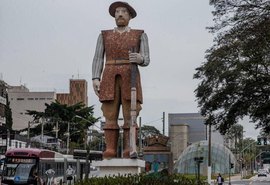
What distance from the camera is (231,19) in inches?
915

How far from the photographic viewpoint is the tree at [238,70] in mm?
21984

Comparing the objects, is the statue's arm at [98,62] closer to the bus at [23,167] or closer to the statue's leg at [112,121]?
the statue's leg at [112,121]

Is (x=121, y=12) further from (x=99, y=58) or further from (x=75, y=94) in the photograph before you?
(x=75, y=94)

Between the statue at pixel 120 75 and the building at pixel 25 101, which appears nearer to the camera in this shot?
the statue at pixel 120 75

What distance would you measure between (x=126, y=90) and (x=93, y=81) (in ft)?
3.84

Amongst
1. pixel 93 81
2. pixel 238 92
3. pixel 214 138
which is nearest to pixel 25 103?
pixel 214 138

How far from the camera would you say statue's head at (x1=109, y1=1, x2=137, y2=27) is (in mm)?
15539

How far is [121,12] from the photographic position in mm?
15578

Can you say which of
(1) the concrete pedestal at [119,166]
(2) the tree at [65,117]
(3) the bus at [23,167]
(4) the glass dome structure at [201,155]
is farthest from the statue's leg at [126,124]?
(4) the glass dome structure at [201,155]

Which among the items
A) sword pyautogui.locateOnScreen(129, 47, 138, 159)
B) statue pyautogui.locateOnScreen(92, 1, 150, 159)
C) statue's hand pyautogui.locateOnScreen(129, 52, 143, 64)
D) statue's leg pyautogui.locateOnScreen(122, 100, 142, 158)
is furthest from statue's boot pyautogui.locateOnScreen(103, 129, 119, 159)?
statue's hand pyautogui.locateOnScreen(129, 52, 143, 64)

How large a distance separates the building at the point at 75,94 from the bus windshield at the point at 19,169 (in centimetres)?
7445

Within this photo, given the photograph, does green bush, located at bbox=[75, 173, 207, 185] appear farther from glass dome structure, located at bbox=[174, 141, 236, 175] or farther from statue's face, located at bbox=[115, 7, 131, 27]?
glass dome structure, located at bbox=[174, 141, 236, 175]

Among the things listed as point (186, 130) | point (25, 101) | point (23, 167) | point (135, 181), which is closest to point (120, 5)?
point (135, 181)

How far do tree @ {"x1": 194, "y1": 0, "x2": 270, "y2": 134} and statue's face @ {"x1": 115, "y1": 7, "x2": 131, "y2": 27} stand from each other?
22.7 ft
